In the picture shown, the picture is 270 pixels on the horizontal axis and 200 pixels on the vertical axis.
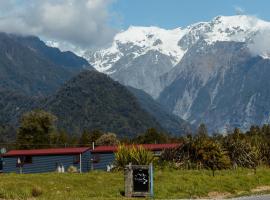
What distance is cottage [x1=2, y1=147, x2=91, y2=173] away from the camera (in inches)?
3455

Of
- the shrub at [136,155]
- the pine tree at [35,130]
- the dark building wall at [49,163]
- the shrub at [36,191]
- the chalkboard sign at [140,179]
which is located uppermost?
the pine tree at [35,130]

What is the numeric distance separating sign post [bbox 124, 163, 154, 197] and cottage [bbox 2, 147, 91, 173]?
52712 mm

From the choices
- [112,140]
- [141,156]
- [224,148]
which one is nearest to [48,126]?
[112,140]

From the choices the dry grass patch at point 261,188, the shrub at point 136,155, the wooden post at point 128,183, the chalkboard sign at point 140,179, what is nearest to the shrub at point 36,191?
the wooden post at point 128,183

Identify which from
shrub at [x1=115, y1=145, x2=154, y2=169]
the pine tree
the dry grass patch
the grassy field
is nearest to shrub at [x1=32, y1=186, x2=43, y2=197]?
the grassy field

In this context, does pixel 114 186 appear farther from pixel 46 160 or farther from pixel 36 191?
pixel 46 160

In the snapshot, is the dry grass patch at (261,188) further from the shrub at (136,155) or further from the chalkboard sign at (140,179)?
the chalkboard sign at (140,179)

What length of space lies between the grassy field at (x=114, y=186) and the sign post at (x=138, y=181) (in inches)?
36.4

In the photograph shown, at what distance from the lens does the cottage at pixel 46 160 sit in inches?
3455

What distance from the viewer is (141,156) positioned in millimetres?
43406

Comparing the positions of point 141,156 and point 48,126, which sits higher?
point 48,126

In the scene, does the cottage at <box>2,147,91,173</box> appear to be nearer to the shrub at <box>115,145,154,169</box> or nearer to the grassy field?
the shrub at <box>115,145,154,169</box>

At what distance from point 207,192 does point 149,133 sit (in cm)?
11694

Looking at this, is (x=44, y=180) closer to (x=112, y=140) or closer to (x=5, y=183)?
(x=5, y=183)
